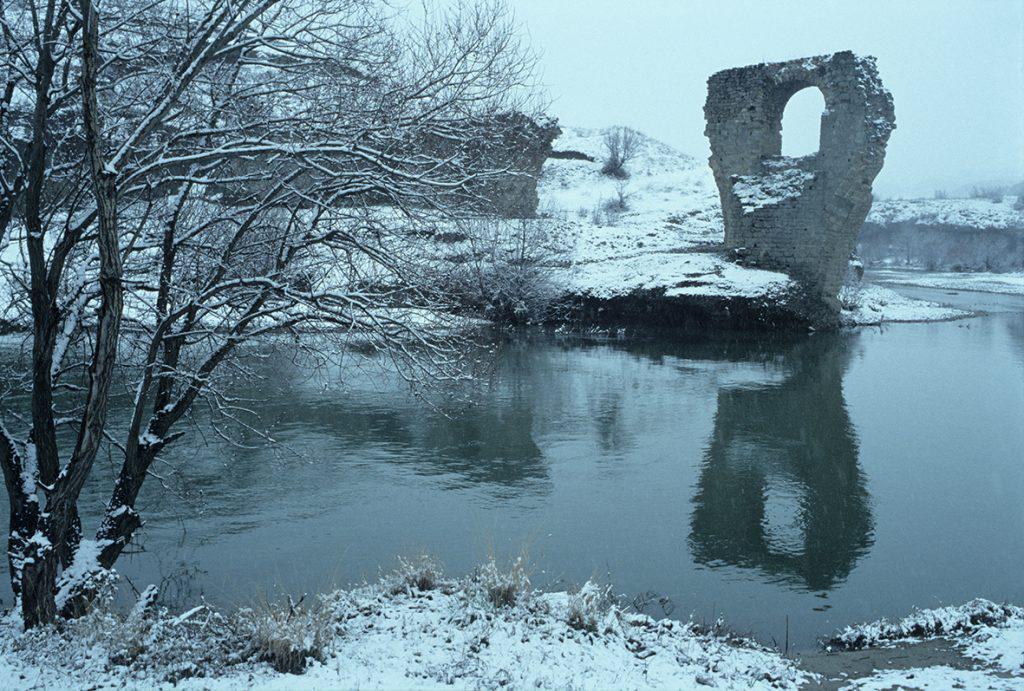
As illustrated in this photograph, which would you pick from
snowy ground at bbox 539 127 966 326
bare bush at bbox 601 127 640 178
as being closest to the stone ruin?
snowy ground at bbox 539 127 966 326

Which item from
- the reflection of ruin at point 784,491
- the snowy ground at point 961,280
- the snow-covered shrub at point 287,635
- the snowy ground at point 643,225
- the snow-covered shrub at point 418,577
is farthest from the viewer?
the snowy ground at point 961,280

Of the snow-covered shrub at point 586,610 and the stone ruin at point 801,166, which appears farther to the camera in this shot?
the stone ruin at point 801,166

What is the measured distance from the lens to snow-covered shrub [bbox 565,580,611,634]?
5.59 metres

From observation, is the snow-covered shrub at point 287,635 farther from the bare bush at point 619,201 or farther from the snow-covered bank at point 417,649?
the bare bush at point 619,201

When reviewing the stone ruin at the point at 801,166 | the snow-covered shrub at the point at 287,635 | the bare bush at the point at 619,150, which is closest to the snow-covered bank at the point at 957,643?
the snow-covered shrub at the point at 287,635

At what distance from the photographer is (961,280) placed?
46.6m

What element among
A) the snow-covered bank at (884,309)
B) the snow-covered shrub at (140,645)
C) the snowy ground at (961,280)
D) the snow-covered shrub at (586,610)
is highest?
the snowy ground at (961,280)

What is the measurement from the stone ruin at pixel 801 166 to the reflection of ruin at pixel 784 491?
1072 centimetres

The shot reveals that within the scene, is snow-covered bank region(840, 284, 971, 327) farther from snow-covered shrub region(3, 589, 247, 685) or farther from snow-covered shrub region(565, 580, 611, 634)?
snow-covered shrub region(3, 589, 247, 685)

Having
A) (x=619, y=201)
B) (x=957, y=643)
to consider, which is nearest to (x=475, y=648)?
(x=957, y=643)

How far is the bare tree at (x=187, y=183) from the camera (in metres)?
5.52

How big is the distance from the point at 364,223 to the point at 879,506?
632 cm

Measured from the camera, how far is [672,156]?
55.6 meters

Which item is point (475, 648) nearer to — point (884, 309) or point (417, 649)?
point (417, 649)
